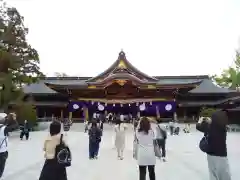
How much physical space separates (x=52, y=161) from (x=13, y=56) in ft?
56.8

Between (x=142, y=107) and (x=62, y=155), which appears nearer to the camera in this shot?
(x=62, y=155)

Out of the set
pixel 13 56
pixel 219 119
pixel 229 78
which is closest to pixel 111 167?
pixel 219 119

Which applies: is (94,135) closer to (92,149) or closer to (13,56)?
(92,149)

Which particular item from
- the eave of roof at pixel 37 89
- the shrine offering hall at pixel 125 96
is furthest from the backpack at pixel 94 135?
the eave of roof at pixel 37 89

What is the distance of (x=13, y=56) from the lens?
20.2 m

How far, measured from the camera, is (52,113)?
118 ft

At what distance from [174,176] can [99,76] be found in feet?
93.8

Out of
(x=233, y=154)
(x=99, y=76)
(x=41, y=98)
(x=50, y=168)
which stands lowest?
(x=233, y=154)

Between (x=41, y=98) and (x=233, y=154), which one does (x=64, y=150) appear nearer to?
(x=233, y=154)

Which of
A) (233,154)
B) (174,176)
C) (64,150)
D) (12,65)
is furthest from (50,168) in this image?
(12,65)

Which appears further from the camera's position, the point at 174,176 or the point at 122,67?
the point at 122,67

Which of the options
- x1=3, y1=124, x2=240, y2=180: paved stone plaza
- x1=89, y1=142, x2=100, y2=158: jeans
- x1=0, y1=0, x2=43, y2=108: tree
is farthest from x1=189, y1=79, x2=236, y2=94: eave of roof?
x1=89, y1=142, x2=100, y2=158: jeans

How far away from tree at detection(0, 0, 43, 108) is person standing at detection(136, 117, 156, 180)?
51.0ft

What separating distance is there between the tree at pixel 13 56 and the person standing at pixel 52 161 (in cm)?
1630
